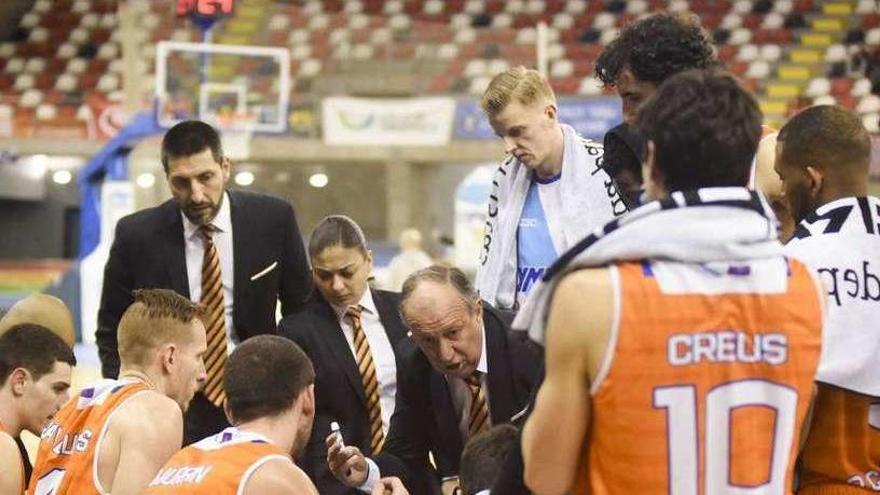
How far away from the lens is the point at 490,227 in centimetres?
495

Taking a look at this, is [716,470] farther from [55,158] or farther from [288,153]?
[55,158]

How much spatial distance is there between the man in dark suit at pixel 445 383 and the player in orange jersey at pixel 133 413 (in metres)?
0.51

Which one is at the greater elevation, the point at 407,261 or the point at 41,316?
the point at 41,316

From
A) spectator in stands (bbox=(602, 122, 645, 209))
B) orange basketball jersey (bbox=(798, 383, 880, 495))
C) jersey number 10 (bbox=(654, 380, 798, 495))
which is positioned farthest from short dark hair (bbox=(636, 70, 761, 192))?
orange basketball jersey (bbox=(798, 383, 880, 495))

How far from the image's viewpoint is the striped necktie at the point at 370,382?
5828 mm

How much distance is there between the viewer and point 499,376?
4.62m

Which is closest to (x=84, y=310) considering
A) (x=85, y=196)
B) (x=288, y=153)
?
(x=85, y=196)

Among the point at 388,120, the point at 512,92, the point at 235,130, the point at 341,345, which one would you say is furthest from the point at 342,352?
the point at 388,120

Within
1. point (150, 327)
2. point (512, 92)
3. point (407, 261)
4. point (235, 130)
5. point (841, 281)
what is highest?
point (512, 92)

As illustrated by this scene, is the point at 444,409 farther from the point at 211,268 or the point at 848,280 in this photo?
the point at 848,280

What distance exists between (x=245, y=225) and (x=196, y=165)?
14.4 inches

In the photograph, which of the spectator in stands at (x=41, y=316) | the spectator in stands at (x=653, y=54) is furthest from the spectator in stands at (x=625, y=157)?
the spectator in stands at (x=41, y=316)

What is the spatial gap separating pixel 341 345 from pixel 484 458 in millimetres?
2211

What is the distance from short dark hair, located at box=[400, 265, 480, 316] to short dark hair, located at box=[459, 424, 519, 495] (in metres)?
0.87
